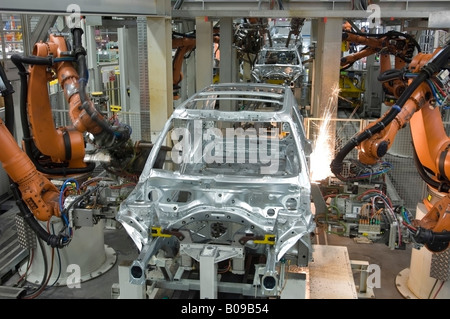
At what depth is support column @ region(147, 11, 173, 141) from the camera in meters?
7.04

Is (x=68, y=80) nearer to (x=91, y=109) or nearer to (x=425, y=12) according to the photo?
(x=91, y=109)

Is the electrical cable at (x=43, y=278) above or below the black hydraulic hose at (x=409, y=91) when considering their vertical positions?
below

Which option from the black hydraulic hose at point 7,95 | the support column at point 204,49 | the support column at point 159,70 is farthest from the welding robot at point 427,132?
the support column at point 204,49

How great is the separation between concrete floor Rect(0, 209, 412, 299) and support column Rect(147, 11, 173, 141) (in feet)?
5.58

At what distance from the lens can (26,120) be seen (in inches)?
213

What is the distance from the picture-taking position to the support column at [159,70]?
704cm

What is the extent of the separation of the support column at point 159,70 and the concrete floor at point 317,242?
1702 millimetres

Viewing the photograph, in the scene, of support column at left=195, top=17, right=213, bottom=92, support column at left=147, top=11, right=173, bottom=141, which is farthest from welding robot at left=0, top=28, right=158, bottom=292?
support column at left=195, top=17, right=213, bottom=92

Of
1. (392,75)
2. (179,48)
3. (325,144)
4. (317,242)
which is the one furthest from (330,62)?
(179,48)

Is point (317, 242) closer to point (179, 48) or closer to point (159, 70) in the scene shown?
point (159, 70)

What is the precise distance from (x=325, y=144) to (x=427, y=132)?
9.42 ft

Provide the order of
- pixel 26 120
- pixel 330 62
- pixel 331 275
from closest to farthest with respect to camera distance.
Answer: pixel 331 275 → pixel 26 120 → pixel 330 62

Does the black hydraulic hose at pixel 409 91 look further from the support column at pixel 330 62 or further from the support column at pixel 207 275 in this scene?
the support column at pixel 330 62

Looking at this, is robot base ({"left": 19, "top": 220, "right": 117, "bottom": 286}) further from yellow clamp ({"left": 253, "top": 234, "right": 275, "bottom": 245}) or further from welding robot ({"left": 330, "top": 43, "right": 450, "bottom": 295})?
welding robot ({"left": 330, "top": 43, "right": 450, "bottom": 295})
